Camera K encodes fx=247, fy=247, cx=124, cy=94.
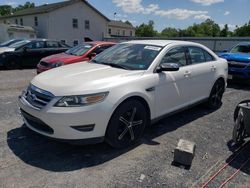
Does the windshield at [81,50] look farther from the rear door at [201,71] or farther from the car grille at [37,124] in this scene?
the car grille at [37,124]

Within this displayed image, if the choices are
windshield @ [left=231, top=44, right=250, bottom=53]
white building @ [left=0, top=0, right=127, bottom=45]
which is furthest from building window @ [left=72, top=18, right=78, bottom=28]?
windshield @ [left=231, top=44, right=250, bottom=53]

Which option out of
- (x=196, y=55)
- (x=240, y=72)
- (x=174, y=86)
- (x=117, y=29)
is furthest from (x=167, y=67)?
(x=117, y=29)

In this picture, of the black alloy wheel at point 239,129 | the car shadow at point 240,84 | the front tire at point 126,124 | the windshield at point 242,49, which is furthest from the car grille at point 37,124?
the windshield at point 242,49

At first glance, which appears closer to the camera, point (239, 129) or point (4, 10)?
point (239, 129)

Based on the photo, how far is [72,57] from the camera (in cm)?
845

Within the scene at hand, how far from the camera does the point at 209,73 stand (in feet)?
17.3

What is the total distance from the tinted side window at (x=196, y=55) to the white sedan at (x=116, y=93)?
21 mm

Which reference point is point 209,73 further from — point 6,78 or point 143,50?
point 6,78

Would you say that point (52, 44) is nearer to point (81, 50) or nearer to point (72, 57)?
Result: point (81, 50)

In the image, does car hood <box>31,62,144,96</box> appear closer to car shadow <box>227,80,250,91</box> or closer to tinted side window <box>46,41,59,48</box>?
car shadow <box>227,80,250,91</box>

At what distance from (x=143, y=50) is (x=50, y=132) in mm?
2150

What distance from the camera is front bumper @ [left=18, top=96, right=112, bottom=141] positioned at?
122 inches

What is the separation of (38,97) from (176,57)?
254 centimetres

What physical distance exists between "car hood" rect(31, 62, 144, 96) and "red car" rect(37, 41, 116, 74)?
4.23m
